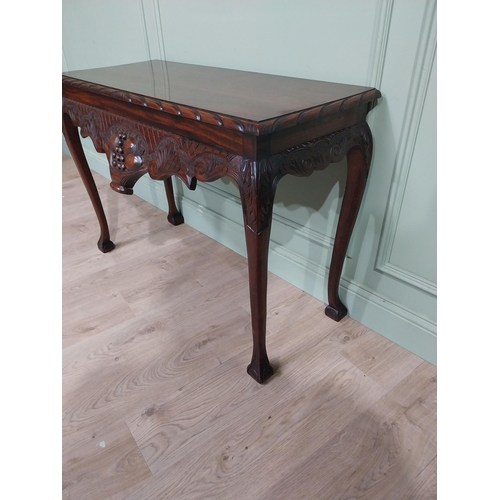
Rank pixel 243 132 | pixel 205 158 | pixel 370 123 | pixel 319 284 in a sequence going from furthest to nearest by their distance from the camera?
1. pixel 319 284
2. pixel 370 123
3. pixel 205 158
4. pixel 243 132

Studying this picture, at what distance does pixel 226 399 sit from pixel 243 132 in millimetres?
745

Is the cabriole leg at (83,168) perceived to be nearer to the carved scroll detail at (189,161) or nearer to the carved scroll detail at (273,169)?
the carved scroll detail at (189,161)

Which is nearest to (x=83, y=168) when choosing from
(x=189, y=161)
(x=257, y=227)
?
(x=189, y=161)

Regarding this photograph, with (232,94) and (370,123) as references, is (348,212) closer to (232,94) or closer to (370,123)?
(370,123)

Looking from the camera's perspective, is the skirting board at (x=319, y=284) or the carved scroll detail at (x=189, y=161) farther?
the skirting board at (x=319, y=284)

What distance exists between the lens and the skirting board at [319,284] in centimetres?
116

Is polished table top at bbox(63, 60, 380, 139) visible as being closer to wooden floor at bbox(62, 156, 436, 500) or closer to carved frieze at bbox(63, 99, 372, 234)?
carved frieze at bbox(63, 99, 372, 234)

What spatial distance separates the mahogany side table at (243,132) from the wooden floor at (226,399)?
0.13m

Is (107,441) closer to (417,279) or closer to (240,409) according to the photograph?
(240,409)

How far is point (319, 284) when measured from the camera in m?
1.41

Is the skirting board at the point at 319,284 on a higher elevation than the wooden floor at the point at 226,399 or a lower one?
higher

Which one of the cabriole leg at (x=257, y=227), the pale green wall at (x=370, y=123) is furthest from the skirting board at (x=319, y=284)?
the cabriole leg at (x=257, y=227)

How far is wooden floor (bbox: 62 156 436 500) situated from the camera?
89cm

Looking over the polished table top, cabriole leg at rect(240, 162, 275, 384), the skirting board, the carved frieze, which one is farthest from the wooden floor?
the polished table top
